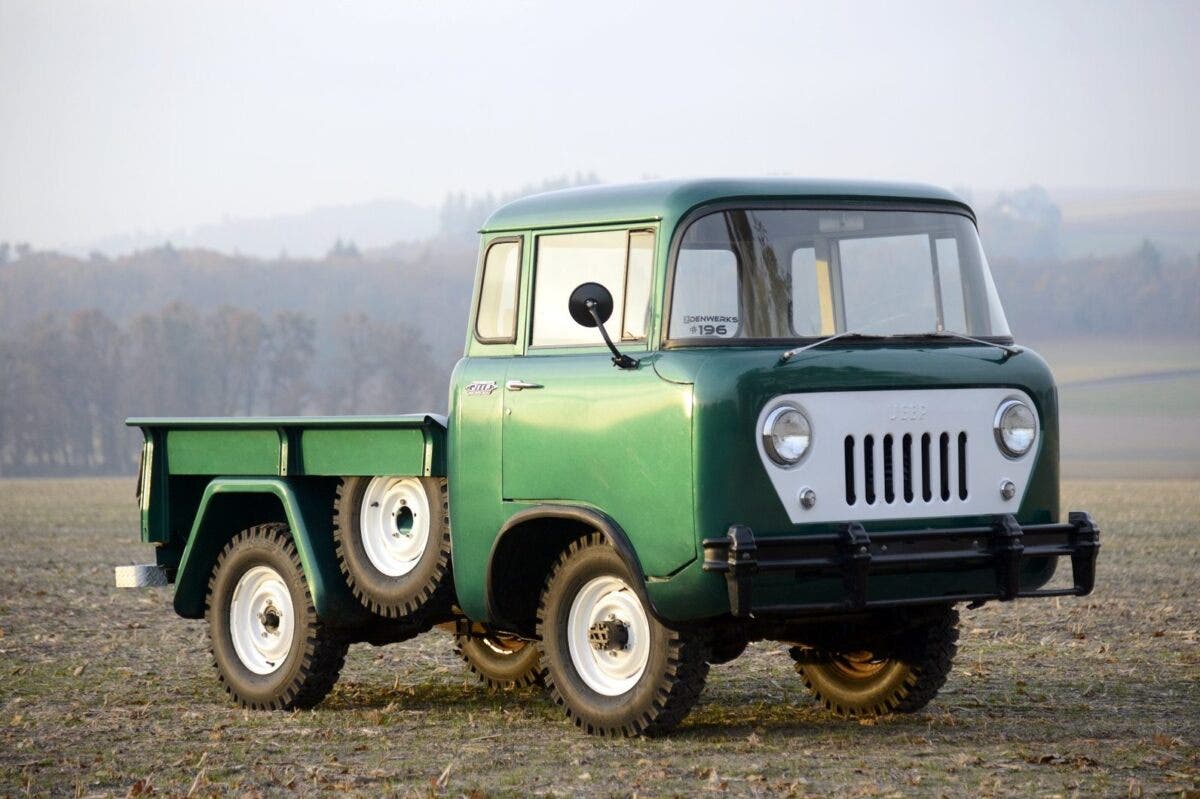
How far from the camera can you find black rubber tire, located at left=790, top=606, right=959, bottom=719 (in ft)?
34.2

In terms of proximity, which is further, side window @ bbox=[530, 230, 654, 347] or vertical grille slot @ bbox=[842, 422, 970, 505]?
side window @ bbox=[530, 230, 654, 347]

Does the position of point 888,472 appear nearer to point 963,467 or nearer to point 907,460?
point 907,460

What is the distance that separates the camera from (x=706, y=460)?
8.92m

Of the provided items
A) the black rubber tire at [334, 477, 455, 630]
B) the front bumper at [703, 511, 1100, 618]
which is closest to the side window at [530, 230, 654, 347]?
the black rubber tire at [334, 477, 455, 630]

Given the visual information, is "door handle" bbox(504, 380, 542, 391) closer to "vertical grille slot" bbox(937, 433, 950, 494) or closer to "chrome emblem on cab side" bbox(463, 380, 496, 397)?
"chrome emblem on cab side" bbox(463, 380, 496, 397)

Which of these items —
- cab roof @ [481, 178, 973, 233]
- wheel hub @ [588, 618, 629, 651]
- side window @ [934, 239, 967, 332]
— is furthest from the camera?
side window @ [934, 239, 967, 332]

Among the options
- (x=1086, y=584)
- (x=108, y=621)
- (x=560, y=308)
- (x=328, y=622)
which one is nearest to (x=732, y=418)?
(x=560, y=308)

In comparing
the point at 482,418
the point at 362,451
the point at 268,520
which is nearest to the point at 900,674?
the point at 482,418

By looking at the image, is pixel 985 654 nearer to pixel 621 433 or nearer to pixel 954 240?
pixel 954 240

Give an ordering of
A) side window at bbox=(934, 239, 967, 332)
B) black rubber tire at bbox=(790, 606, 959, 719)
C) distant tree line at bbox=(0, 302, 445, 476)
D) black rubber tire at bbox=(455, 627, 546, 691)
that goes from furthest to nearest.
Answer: distant tree line at bbox=(0, 302, 445, 476), black rubber tire at bbox=(455, 627, 546, 691), black rubber tire at bbox=(790, 606, 959, 719), side window at bbox=(934, 239, 967, 332)

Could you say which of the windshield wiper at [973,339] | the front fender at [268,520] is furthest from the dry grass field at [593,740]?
the windshield wiper at [973,339]

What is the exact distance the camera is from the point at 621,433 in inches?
367

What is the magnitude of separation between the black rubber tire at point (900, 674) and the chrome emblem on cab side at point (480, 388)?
2.22m

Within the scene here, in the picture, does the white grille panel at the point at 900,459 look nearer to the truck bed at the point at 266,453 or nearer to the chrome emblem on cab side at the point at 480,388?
the chrome emblem on cab side at the point at 480,388
